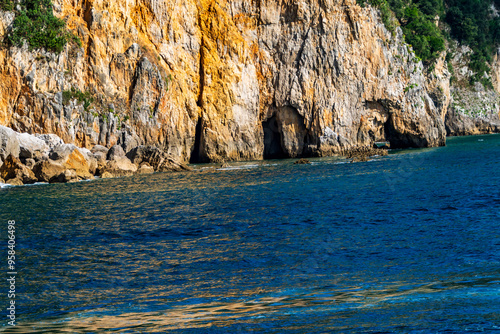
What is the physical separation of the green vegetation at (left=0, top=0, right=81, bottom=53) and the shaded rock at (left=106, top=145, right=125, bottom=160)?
31.7 feet

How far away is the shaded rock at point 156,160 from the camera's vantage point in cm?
4234

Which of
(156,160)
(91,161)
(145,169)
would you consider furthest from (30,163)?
(156,160)

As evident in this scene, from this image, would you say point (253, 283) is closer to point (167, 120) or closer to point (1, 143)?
point (1, 143)

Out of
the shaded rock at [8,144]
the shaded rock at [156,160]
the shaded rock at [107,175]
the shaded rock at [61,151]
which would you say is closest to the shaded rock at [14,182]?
the shaded rock at [8,144]

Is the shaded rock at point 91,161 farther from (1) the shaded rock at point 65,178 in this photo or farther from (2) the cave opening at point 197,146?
(2) the cave opening at point 197,146

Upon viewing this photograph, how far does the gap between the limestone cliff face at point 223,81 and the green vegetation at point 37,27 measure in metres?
0.73

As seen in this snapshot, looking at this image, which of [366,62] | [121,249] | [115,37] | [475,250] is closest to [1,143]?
[115,37]

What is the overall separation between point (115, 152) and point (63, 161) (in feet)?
19.2

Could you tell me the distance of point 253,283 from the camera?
37.7 ft

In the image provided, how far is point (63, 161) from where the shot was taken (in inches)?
1453

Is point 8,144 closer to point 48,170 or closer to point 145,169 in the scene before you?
point 48,170

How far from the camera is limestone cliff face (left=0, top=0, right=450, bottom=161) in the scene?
143 feet

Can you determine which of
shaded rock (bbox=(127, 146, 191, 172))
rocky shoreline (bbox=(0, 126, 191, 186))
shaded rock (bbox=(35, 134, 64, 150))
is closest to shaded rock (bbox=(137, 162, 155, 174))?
rocky shoreline (bbox=(0, 126, 191, 186))

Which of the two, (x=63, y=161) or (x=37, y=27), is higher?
(x=37, y=27)
